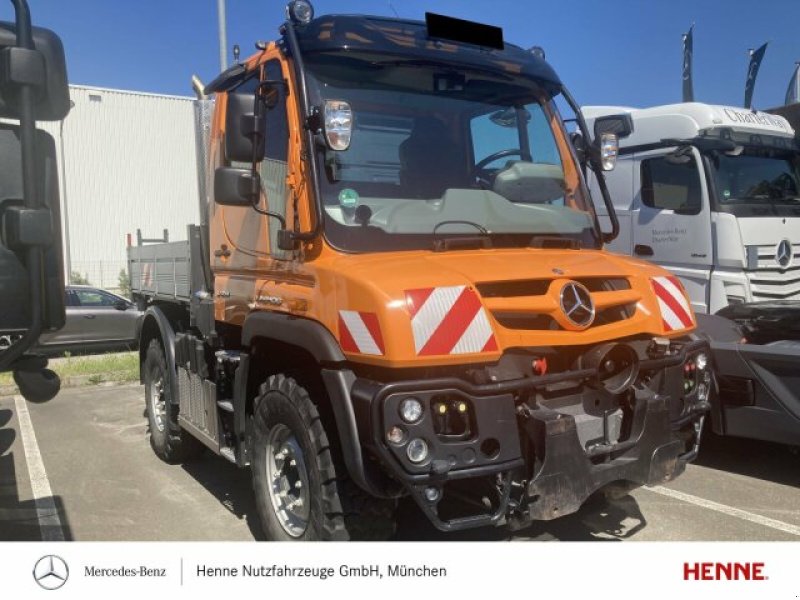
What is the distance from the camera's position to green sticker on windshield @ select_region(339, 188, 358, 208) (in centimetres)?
296

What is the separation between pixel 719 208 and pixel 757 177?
2.13 ft

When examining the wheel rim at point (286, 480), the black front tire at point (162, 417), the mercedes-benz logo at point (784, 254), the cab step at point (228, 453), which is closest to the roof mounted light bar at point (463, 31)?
the wheel rim at point (286, 480)

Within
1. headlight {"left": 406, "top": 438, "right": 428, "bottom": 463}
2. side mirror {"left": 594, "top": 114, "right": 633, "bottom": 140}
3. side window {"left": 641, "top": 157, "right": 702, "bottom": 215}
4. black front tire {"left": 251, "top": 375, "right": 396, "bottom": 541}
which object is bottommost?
black front tire {"left": 251, "top": 375, "right": 396, "bottom": 541}

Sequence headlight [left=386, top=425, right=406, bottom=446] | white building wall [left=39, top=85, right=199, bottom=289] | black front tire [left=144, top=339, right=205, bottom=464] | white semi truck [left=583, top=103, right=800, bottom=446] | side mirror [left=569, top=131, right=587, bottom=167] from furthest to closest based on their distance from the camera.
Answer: white semi truck [left=583, top=103, right=800, bottom=446]
black front tire [left=144, top=339, right=205, bottom=464]
side mirror [left=569, top=131, right=587, bottom=167]
white building wall [left=39, top=85, right=199, bottom=289]
headlight [left=386, top=425, right=406, bottom=446]

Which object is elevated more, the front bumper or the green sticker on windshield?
the green sticker on windshield

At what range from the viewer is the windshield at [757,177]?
5668 mm

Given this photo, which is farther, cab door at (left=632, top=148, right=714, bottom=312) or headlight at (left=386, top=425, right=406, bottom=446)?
cab door at (left=632, top=148, right=714, bottom=312)

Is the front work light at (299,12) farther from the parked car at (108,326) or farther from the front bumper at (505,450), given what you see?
the parked car at (108,326)

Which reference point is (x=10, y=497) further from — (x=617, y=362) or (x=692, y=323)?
(x=692, y=323)

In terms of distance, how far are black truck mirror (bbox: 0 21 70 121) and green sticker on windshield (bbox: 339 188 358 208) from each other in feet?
3.67

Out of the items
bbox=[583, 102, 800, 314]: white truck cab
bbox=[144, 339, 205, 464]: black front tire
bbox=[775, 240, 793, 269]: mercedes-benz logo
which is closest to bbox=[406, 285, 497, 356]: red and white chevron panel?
bbox=[144, 339, 205, 464]: black front tire

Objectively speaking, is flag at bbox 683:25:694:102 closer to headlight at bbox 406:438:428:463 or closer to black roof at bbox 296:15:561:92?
black roof at bbox 296:15:561:92

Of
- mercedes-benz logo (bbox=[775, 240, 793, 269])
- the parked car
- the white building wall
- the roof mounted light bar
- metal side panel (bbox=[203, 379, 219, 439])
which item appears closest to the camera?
the white building wall

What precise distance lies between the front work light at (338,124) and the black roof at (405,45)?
0.39 meters
